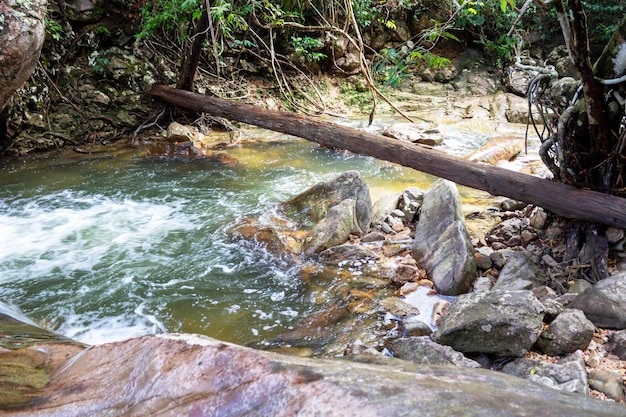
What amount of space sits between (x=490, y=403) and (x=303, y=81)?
11.0 metres

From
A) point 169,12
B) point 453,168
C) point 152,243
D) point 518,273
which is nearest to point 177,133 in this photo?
point 169,12

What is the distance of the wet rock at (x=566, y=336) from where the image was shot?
2467 millimetres

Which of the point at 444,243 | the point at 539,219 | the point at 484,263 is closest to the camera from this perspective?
the point at 484,263

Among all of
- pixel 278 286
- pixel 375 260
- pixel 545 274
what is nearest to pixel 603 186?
pixel 545 274

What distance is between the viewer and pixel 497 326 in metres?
2.51

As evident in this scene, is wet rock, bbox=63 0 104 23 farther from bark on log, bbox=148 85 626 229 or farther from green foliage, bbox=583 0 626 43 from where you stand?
green foliage, bbox=583 0 626 43

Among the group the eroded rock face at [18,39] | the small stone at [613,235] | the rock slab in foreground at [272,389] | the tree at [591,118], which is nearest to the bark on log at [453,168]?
the small stone at [613,235]

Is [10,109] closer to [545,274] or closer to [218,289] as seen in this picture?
[218,289]

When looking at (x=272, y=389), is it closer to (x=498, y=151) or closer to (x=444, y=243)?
(x=444, y=243)

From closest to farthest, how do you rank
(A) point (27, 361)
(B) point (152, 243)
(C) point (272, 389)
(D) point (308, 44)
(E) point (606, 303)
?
1. (C) point (272, 389)
2. (A) point (27, 361)
3. (E) point (606, 303)
4. (B) point (152, 243)
5. (D) point (308, 44)

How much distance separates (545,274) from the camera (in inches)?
132

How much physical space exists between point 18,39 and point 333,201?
405cm

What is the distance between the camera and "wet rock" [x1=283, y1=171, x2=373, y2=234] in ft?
15.7

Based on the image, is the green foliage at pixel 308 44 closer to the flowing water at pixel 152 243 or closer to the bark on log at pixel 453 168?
the bark on log at pixel 453 168
